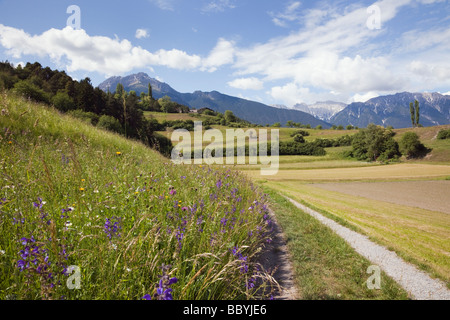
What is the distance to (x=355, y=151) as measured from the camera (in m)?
72.9

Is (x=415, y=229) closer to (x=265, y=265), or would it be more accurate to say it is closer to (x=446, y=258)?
(x=446, y=258)

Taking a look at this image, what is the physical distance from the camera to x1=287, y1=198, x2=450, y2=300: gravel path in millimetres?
4836

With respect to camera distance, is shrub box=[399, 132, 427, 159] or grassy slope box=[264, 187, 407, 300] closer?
grassy slope box=[264, 187, 407, 300]

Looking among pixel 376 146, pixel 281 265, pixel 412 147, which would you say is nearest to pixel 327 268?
pixel 281 265

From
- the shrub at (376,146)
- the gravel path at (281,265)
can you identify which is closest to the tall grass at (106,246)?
the gravel path at (281,265)

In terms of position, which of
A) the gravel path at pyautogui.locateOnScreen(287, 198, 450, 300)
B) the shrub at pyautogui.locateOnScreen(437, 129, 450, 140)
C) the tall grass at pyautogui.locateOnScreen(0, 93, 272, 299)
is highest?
the shrub at pyautogui.locateOnScreen(437, 129, 450, 140)

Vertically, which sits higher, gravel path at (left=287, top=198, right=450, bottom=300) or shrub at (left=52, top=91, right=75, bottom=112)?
shrub at (left=52, top=91, right=75, bottom=112)

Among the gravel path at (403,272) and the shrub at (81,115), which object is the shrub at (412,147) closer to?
the gravel path at (403,272)

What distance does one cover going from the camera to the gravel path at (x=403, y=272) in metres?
4.84

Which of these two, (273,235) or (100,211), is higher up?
(100,211)

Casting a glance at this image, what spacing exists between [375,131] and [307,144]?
2023 cm

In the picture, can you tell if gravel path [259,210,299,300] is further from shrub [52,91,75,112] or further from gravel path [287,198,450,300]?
shrub [52,91,75,112]

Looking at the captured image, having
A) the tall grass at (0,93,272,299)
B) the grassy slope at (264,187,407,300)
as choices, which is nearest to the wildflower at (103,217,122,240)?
the tall grass at (0,93,272,299)
